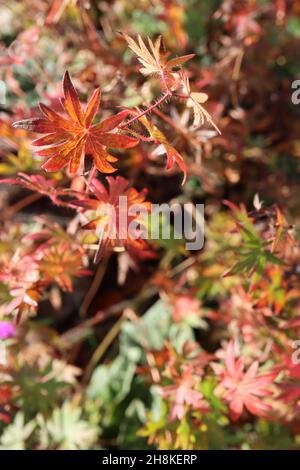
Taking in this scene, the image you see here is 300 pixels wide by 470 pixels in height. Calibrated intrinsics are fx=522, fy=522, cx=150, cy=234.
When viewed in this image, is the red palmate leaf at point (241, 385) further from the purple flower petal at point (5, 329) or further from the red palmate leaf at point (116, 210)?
the purple flower petal at point (5, 329)

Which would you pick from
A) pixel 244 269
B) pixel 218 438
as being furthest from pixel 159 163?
pixel 218 438

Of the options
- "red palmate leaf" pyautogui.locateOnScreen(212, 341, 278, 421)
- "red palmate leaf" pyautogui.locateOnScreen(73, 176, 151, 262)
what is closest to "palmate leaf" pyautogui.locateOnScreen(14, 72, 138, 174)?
"red palmate leaf" pyautogui.locateOnScreen(73, 176, 151, 262)

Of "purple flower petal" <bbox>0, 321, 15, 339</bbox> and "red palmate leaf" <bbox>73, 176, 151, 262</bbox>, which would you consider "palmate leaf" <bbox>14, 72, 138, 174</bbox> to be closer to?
"red palmate leaf" <bbox>73, 176, 151, 262</bbox>

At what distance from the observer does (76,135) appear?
2.32ft

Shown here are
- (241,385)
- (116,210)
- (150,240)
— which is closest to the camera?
(116,210)

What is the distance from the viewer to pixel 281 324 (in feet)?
3.33

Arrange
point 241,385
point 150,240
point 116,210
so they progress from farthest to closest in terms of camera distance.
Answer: point 150,240
point 241,385
point 116,210

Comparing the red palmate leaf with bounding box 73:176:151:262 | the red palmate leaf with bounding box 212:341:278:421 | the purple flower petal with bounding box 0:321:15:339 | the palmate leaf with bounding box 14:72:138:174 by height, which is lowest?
the red palmate leaf with bounding box 212:341:278:421

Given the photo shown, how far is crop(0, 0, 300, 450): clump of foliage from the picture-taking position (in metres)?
0.91

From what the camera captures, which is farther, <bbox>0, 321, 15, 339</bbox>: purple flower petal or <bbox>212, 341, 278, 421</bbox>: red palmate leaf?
<bbox>0, 321, 15, 339</bbox>: purple flower petal

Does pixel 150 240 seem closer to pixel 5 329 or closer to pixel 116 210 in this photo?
pixel 116 210

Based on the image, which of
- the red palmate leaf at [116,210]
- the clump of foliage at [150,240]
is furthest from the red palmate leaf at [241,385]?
the red palmate leaf at [116,210]

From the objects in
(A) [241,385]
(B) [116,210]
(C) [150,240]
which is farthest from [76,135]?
(A) [241,385]

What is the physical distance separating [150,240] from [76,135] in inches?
15.7
